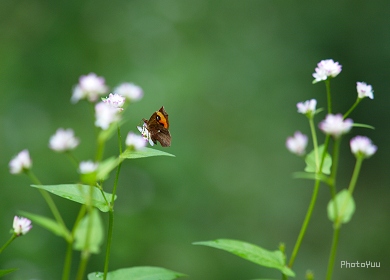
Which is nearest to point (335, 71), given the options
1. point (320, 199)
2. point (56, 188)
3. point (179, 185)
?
point (56, 188)

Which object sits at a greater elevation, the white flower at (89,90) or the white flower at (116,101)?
the white flower at (116,101)

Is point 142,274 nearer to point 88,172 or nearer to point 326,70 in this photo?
point 88,172

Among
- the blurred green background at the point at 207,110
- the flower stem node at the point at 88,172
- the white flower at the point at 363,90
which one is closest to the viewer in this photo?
the flower stem node at the point at 88,172

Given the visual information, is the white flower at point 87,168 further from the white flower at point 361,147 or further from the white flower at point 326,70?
the white flower at point 326,70

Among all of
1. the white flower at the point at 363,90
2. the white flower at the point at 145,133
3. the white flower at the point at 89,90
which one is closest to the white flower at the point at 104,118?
the white flower at the point at 89,90

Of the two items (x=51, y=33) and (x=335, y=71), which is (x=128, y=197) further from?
(x=335, y=71)

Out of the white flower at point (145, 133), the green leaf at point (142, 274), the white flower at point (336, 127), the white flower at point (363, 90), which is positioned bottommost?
the green leaf at point (142, 274)

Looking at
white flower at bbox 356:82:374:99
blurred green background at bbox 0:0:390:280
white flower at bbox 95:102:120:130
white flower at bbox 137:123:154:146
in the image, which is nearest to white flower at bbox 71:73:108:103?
white flower at bbox 95:102:120:130

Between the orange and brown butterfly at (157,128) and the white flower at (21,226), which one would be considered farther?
the orange and brown butterfly at (157,128)

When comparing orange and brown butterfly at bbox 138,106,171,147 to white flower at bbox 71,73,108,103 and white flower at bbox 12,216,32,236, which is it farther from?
white flower at bbox 71,73,108,103
